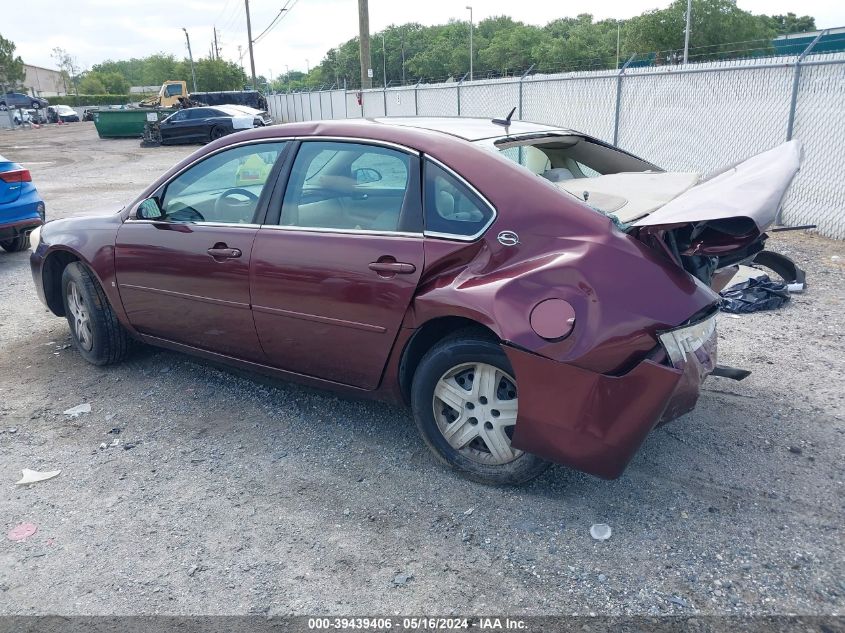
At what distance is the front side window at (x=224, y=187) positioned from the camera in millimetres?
4000

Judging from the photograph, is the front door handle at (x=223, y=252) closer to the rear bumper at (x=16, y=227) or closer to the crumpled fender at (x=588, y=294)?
Answer: the crumpled fender at (x=588, y=294)

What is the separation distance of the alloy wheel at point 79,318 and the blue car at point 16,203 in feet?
13.8

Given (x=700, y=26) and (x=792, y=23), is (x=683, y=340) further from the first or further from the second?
(x=792, y=23)

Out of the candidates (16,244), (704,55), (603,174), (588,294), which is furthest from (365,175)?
(704,55)

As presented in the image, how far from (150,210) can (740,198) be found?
3309 millimetres

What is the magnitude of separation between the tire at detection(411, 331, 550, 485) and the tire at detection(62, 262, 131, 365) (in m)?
2.53

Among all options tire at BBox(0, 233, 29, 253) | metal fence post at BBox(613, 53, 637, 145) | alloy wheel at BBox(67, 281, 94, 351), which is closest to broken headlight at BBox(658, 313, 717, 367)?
alloy wheel at BBox(67, 281, 94, 351)

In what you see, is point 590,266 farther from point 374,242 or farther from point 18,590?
point 18,590

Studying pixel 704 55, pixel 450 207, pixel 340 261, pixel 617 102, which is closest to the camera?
pixel 450 207

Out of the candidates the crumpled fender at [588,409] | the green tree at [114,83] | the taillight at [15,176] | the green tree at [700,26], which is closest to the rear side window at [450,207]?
the crumpled fender at [588,409]

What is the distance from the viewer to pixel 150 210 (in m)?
4.39

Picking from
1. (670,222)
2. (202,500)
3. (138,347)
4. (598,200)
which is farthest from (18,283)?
(670,222)

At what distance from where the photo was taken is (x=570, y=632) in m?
2.48

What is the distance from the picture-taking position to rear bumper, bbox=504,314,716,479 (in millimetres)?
2781
